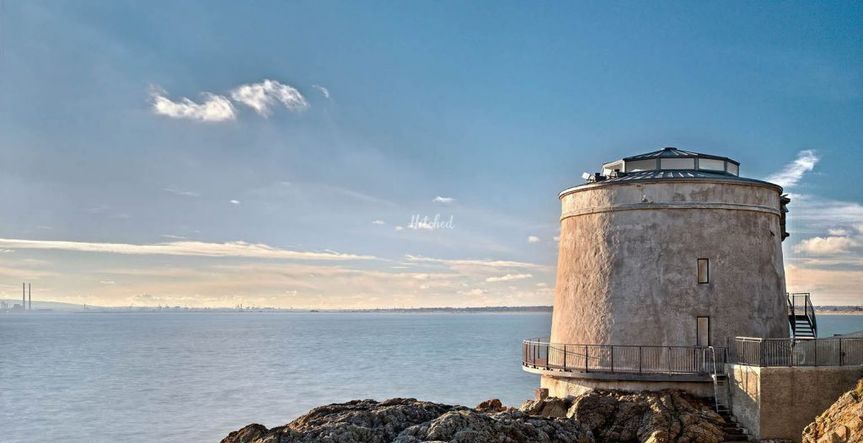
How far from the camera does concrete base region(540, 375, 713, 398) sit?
20.5 m

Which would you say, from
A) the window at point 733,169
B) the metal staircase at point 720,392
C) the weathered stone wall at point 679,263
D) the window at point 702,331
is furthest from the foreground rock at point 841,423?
the window at point 733,169

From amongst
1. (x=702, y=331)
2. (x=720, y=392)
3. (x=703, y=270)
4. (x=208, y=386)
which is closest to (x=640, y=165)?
(x=703, y=270)

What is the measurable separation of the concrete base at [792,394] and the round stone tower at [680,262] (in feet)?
9.38

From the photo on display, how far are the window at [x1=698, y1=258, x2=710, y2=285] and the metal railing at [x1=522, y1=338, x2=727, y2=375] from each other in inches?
71.6

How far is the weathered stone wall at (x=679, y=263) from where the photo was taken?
70.6 ft

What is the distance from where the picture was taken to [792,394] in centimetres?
1842

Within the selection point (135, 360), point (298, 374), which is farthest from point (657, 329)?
point (135, 360)

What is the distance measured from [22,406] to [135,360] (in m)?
33.0

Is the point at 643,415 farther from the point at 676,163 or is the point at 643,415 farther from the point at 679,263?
the point at 676,163

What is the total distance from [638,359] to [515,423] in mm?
7560

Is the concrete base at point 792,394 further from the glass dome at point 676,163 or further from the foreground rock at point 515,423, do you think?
the glass dome at point 676,163

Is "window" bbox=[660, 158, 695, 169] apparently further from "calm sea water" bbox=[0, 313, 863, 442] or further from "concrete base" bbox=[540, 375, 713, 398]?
"calm sea water" bbox=[0, 313, 863, 442]

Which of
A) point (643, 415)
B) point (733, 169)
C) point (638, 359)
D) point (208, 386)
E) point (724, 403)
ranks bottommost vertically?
point (208, 386)

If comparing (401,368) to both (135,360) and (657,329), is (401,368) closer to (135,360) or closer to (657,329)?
(135,360)
